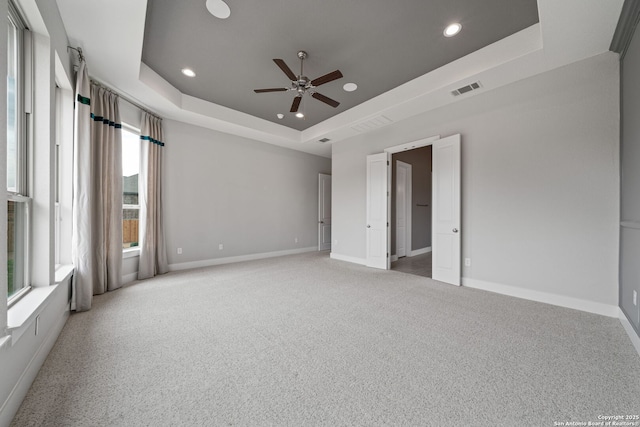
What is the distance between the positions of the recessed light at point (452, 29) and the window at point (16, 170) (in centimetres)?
376

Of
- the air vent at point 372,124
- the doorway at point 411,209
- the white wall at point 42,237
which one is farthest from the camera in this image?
the doorway at point 411,209

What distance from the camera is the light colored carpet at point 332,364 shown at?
1307mm

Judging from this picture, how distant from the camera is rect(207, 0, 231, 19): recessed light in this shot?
2.32 meters

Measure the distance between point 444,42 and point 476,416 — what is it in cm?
353

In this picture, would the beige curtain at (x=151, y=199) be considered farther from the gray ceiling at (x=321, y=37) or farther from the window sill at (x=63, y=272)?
the window sill at (x=63, y=272)

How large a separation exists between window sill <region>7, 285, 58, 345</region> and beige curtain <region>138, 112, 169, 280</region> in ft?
6.60

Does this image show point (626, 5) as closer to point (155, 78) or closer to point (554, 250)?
point (554, 250)

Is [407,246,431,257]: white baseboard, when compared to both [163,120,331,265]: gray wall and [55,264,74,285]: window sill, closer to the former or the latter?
[163,120,331,265]: gray wall

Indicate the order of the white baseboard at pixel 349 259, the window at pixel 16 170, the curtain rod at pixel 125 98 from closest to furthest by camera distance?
the window at pixel 16 170, the curtain rod at pixel 125 98, the white baseboard at pixel 349 259

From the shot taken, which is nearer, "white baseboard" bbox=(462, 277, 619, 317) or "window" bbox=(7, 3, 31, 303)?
"window" bbox=(7, 3, 31, 303)

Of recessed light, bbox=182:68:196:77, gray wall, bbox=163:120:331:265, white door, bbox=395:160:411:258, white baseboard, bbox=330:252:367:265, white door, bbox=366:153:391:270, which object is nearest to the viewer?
recessed light, bbox=182:68:196:77

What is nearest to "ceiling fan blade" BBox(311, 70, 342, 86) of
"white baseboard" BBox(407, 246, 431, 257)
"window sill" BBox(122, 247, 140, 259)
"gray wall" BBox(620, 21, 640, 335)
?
"gray wall" BBox(620, 21, 640, 335)

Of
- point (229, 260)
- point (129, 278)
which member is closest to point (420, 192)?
point (229, 260)

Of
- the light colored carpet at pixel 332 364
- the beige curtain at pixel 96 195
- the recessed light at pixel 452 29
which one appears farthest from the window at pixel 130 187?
the recessed light at pixel 452 29
